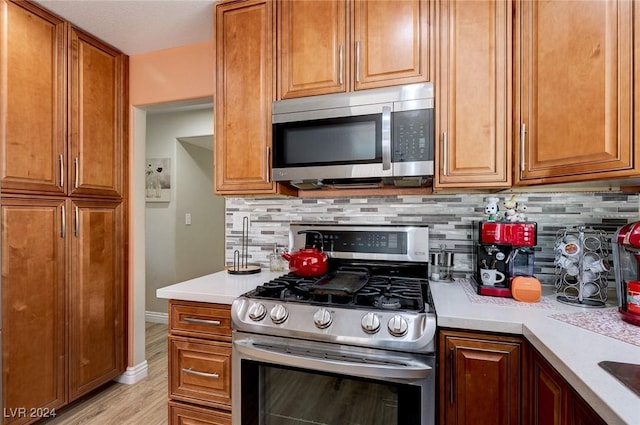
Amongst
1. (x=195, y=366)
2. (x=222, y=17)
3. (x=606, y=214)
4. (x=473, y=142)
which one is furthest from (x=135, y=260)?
(x=606, y=214)

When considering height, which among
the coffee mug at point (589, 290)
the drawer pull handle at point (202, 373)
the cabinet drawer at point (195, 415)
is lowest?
the cabinet drawer at point (195, 415)

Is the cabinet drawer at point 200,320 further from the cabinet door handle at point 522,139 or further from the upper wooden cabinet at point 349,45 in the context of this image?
the cabinet door handle at point 522,139

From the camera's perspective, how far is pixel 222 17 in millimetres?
1749

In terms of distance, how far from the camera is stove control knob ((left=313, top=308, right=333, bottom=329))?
1157mm

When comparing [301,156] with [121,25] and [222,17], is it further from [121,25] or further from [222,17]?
[121,25]

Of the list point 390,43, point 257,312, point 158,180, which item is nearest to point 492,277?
point 257,312

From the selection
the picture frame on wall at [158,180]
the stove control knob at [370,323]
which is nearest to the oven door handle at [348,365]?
the stove control knob at [370,323]

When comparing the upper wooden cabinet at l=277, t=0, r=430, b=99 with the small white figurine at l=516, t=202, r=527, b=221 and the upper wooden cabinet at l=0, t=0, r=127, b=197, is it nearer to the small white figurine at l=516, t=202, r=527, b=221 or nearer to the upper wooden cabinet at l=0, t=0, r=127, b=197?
the small white figurine at l=516, t=202, r=527, b=221

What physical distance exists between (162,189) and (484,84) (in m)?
3.39

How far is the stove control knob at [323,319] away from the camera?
45.6 inches

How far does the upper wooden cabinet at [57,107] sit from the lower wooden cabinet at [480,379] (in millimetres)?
2307

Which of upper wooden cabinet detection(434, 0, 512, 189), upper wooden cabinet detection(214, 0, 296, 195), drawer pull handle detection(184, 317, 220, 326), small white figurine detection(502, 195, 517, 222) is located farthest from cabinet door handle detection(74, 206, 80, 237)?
small white figurine detection(502, 195, 517, 222)

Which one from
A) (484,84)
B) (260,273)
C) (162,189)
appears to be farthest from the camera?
(162,189)

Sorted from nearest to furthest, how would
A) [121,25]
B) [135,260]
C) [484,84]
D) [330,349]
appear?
[330,349]
[484,84]
[121,25]
[135,260]
